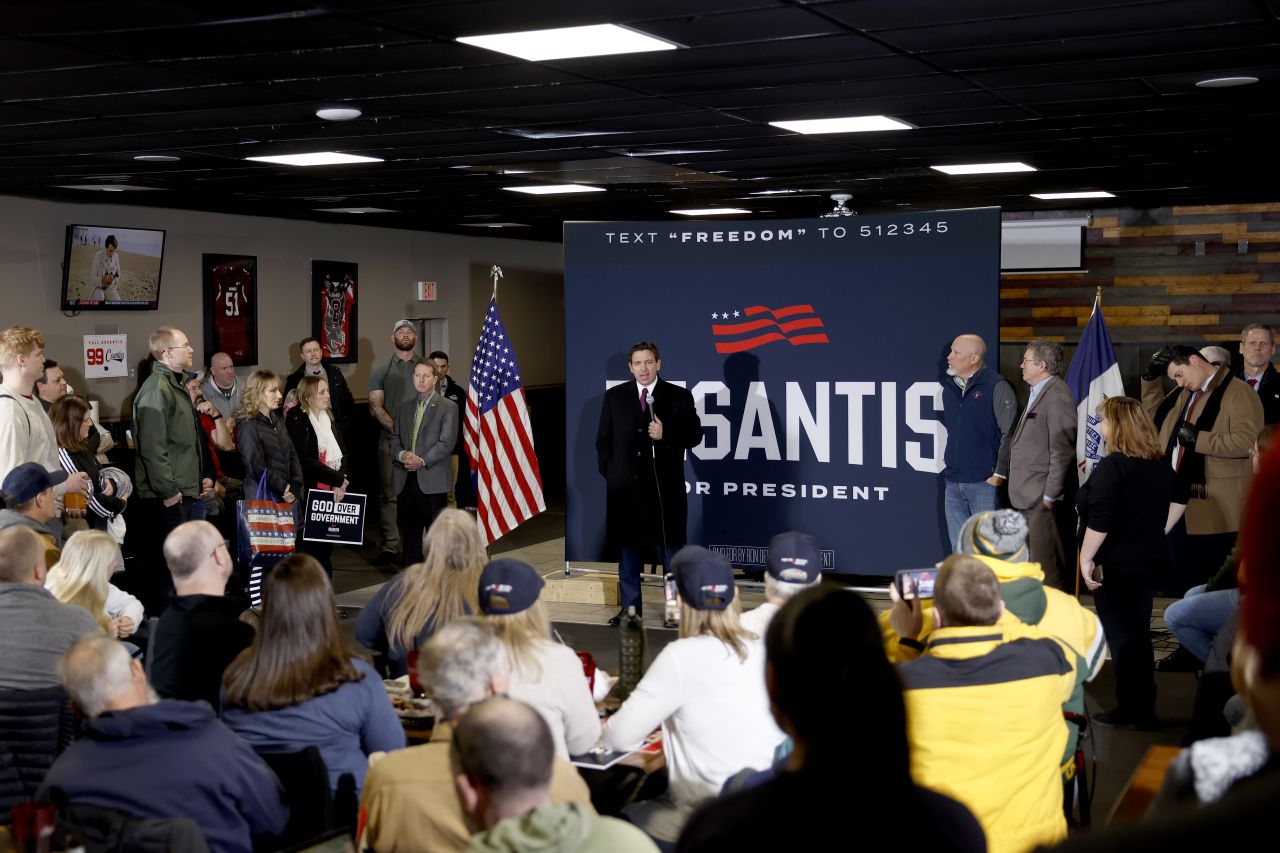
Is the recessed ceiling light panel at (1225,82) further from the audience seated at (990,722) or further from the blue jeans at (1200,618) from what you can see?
the audience seated at (990,722)

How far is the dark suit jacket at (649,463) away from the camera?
7.66 metres

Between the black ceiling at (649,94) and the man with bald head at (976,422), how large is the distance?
1209 millimetres

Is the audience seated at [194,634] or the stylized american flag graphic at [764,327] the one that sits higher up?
the stylized american flag graphic at [764,327]

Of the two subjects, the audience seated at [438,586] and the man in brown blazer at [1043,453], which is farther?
the man in brown blazer at [1043,453]

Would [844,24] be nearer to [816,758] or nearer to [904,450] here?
[816,758]

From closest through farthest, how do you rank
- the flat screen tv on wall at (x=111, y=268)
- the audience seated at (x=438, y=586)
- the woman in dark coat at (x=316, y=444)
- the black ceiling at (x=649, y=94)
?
the black ceiling at (x=649, y=94), the audience seated at (x=438, y=586), the woman in dark coat at (x=316, y=444), the flat screen tv on wall at (x=111, y=268)

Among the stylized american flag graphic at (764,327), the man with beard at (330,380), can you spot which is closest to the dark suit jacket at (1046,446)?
the stylized american flag graphic at (764,327)

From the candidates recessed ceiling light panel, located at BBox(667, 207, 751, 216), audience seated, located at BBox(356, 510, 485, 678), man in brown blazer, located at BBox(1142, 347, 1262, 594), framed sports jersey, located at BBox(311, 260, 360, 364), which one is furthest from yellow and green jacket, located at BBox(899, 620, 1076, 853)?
framed sports jersey, located at BBox(311, 260, 360, 364)

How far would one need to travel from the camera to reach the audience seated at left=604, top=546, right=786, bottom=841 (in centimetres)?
334

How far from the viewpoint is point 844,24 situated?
4.15 metres

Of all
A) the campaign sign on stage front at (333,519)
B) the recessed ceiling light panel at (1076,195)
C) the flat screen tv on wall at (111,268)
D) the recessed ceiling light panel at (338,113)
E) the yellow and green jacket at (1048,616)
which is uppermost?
the recessed ceiling light panel at (1076,195)

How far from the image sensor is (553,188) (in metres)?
9.73

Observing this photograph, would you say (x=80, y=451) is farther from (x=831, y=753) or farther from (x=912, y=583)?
(x=831, y=753)

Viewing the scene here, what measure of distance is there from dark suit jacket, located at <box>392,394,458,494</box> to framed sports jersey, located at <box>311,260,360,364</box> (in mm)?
3555
